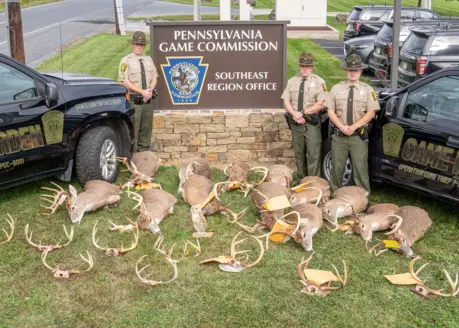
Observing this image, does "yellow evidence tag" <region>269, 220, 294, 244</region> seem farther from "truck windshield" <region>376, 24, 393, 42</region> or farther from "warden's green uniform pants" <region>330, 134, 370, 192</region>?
"truck windshield" <region>376, 24, 393, 42</region>

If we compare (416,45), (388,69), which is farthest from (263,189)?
(388,69)

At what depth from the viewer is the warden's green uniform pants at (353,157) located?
7332 millimetres

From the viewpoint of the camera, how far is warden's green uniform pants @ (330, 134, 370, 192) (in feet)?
24.1

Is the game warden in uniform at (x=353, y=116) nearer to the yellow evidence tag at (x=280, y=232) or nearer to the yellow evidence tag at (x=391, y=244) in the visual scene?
the yellow evidence tag at (x=391, y=244)

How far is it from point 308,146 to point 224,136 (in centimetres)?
158

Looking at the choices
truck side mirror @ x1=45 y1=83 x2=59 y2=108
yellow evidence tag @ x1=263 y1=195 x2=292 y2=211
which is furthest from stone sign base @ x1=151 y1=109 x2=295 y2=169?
yellow evidence tag @ x1=263 y1=195 x2=292 y2=211

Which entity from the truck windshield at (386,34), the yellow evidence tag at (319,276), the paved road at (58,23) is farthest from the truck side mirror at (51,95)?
the truck windshield at (386,34)

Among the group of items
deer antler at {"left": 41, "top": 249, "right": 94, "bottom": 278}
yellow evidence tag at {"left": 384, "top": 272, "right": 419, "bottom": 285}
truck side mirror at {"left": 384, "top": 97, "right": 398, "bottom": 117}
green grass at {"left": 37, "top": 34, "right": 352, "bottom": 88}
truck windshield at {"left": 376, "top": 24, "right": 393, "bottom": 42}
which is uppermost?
truck side mirror at {"left": 384, "top": 97, "right": 398, "bottom": 117}

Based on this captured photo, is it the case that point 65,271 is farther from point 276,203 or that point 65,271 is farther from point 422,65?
point 422,65

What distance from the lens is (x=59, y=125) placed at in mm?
7242

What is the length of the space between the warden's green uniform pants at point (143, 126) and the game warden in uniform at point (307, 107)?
1984mm

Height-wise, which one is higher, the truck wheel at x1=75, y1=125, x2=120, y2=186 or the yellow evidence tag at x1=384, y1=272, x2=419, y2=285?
the truck wheel at x1=75, y1=125, x2=120, y2=186

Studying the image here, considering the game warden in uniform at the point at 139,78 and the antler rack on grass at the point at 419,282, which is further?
the game warden in uniform at the point at 139,78

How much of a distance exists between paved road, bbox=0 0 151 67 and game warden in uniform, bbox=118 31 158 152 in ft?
24.8
